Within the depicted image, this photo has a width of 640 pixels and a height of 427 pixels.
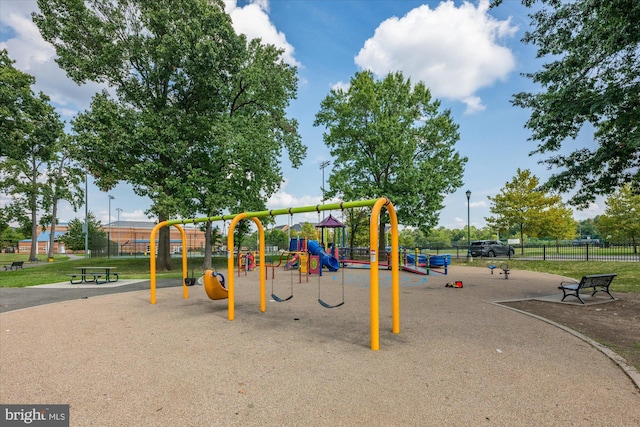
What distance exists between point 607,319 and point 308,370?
665cm

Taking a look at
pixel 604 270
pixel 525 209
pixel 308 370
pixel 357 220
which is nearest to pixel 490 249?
pixel 525 209

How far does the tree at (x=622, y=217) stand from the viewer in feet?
96.8

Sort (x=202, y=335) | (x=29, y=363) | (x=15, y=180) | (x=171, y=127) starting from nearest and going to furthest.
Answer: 1. (x=29, y=363)
2. (x=202, y=335)
3. (x=171, y=127)
4. (x=15, y=180)

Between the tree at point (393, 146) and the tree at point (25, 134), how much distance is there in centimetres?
2183

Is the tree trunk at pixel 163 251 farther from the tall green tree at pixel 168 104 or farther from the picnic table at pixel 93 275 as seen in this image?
the picnic table at pixel 93 275

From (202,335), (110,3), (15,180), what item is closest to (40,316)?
(202,335)

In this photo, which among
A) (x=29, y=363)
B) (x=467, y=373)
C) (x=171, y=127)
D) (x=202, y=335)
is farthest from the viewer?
(x=171, y=127)

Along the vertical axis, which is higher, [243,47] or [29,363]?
→ [243,47]

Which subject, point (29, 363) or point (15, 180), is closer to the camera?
point (29, 363)

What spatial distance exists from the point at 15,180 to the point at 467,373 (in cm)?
3844

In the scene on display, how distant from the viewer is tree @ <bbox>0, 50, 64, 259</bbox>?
84.8ft

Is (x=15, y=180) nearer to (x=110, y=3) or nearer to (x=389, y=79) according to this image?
(x=110, y=3)

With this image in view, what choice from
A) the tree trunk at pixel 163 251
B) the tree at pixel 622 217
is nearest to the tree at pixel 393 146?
the tree trunk at pixel 163 251

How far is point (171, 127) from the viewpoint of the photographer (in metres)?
18.5
